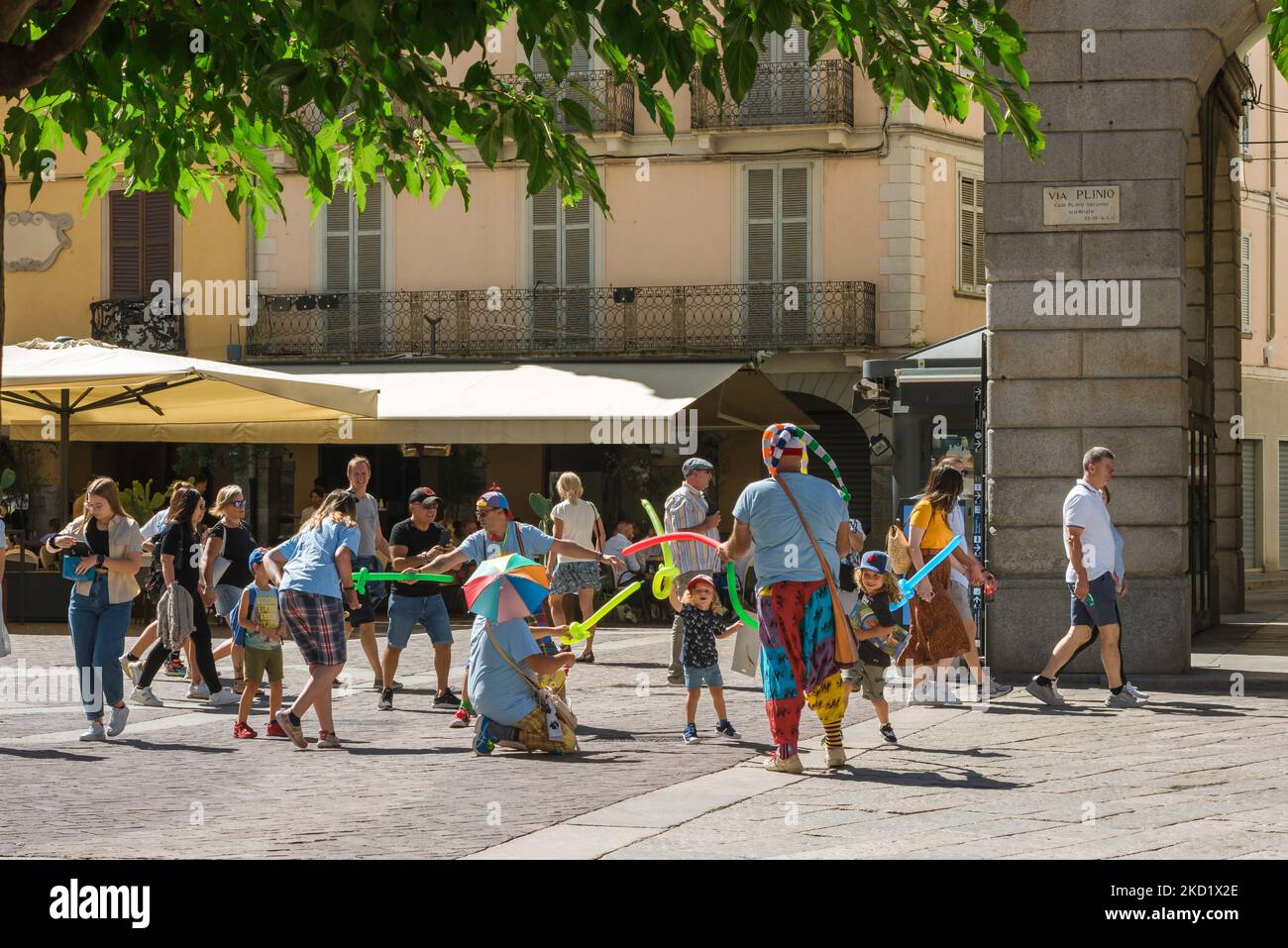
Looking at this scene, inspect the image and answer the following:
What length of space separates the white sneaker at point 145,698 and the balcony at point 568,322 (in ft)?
45.3

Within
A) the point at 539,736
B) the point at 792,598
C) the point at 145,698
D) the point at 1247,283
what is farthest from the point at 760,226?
the point at 792,598

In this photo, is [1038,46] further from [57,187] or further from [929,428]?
[57,187]

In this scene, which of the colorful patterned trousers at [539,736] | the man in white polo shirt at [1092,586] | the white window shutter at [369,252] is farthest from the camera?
the white window shutter at [369,252]

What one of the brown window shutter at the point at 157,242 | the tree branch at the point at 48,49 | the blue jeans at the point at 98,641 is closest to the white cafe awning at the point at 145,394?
the brown window shutter at the point at 157,242

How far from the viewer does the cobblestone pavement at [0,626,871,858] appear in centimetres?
745

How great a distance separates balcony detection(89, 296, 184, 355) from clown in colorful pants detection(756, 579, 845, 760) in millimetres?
20502

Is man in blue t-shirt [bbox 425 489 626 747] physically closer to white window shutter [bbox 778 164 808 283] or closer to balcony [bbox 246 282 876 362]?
balcony [bbox 246 282 876 362]

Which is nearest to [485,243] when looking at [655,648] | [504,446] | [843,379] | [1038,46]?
[504,446]

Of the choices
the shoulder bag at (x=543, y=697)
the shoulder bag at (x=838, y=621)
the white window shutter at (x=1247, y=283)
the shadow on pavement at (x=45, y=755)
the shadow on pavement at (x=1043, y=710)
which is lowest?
the shadow on pavement at (x=1043, y=710)

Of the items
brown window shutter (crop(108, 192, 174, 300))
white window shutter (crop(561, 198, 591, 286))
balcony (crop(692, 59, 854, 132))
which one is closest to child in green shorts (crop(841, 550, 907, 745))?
balcony (crop(692, 59, 854, 132))

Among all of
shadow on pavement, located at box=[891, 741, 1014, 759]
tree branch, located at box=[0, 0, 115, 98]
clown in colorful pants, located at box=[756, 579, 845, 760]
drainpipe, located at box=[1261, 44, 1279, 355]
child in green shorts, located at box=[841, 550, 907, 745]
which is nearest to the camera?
tree branch, located at box=[0, 0, 115, 98]

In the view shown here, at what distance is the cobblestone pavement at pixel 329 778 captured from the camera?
7449 mm

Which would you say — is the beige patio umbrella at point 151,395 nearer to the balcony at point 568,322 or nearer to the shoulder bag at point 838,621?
the balcony at point 568,322
